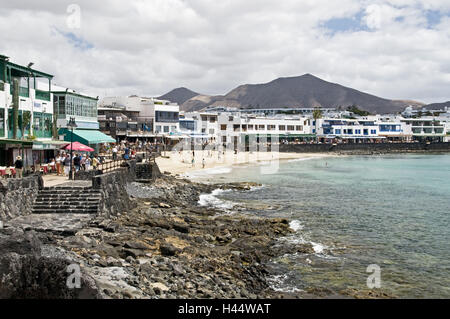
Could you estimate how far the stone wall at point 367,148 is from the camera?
330 ft

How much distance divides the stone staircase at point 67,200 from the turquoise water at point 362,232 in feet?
27.8

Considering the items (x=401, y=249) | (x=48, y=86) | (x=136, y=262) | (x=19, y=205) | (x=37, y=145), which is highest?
(x=48, y=86)

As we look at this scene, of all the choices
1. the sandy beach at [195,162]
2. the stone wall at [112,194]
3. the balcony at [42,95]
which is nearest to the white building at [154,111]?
the sandy beach at [195,162]

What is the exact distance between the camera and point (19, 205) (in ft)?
56.1

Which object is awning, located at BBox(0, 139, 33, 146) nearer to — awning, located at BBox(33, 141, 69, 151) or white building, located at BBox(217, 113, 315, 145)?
awning, located at BBox(33, 141, 69, 151)

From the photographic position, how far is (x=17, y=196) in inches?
669

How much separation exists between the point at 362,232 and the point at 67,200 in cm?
1454

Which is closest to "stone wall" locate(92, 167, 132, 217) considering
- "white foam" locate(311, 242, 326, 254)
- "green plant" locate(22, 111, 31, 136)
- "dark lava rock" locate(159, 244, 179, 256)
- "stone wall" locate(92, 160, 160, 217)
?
"stone wall" locate(92, 160, 160, 217)

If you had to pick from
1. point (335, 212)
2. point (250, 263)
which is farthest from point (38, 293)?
point (335, 212)

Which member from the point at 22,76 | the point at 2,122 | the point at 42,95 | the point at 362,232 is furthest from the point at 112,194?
the point at 42,95

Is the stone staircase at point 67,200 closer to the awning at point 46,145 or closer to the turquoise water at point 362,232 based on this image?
the awning at point 46,145
